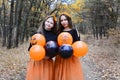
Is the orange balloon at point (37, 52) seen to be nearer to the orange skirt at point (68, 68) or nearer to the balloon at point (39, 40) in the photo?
the balloon at point (39, 40)

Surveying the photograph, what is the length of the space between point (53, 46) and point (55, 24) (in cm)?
65

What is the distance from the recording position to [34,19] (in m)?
32.3

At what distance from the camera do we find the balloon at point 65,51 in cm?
588

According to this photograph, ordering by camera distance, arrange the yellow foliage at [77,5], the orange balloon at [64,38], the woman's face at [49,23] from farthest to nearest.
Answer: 1. the yellow foliage at [77,5]
2. the woman's face at [49,23]
3. the orange balloon at [64,38]

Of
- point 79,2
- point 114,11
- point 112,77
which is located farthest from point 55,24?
point 79,2

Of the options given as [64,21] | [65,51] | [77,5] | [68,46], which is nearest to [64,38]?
[68,46]

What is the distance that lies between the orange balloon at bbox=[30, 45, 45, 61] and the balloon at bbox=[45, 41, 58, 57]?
4.5 inches

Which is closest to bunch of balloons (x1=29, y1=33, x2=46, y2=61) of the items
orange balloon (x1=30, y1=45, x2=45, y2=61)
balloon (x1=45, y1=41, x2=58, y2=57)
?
orange balloon (x1=30, y1=45, x2=45, y2=61)

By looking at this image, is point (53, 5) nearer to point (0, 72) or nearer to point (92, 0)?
point (92, 0)

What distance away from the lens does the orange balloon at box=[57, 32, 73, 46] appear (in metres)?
6.01

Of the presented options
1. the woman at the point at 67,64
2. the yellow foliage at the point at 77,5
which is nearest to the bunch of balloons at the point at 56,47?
the woman at the point at 67,64

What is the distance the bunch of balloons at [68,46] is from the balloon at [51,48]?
116 millimetres

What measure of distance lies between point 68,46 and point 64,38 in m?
0.20

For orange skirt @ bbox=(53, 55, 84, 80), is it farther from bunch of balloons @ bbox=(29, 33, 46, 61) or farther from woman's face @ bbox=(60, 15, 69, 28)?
woman's face @ bbox=(60, 15, 69, 28)
